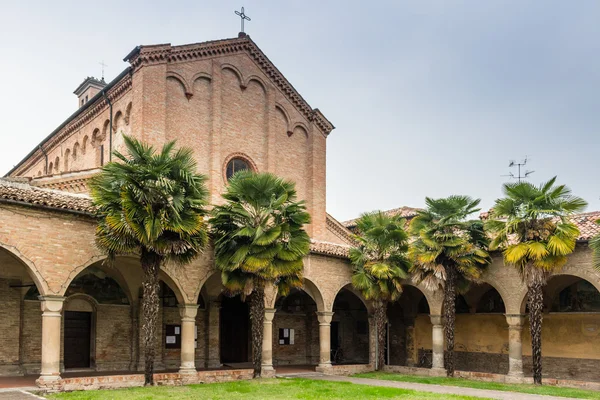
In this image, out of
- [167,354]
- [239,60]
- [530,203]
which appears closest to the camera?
[530,203]

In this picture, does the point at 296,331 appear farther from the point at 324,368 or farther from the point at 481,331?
the point at 481,331

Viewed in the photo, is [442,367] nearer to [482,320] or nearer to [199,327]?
[482,320]

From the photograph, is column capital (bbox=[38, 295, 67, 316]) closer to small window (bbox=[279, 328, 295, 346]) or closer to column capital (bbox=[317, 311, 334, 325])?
column capital (bbox=[317, 311, 334, 325])

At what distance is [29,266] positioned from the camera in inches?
639

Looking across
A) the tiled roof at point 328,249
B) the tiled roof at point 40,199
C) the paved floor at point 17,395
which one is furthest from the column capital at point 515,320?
the paved floor at point 17,395

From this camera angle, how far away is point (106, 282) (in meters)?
22.8

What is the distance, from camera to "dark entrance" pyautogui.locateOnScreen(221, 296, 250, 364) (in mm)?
27062

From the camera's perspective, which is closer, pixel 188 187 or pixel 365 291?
pixel 188 187

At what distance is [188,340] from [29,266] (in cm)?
628

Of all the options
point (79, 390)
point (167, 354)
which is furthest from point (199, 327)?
point (79, 390)

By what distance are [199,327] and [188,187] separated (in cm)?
901

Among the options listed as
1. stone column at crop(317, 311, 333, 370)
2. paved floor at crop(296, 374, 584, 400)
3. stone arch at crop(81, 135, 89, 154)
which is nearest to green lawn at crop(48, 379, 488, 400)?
paved floor at crop(296, 374, 584, 400)

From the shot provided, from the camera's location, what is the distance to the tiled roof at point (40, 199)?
15969mm

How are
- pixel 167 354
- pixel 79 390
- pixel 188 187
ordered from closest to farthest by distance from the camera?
1. pixel 79 390
2. pixel 188 187
3. pixel 167 354
